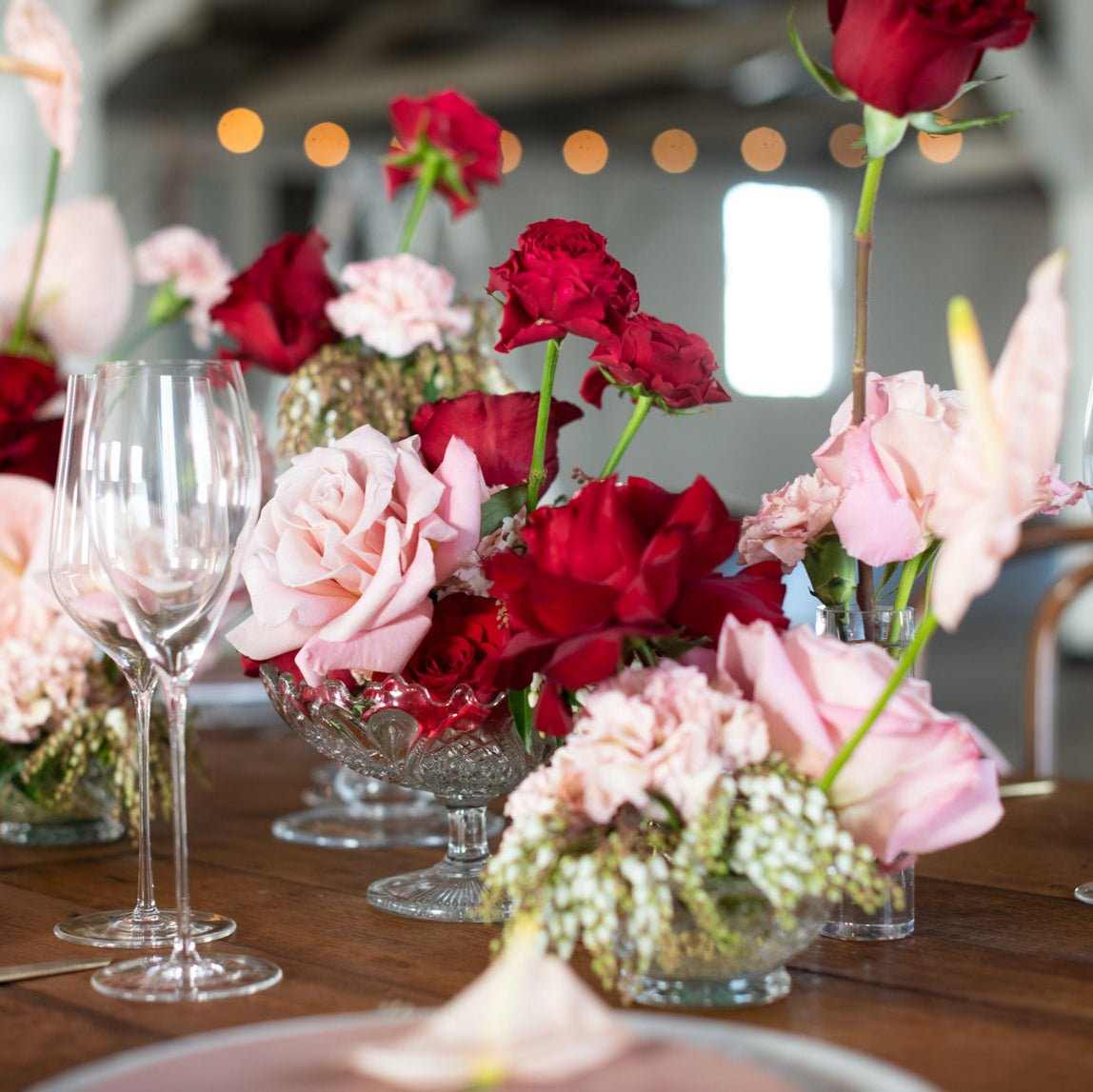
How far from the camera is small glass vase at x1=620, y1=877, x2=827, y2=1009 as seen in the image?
687 millimetres

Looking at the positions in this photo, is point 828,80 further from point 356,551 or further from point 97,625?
point 97,625

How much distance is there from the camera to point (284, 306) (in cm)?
124

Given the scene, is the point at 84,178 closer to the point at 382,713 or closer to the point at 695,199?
the point at 382,713

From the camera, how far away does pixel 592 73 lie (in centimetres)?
769

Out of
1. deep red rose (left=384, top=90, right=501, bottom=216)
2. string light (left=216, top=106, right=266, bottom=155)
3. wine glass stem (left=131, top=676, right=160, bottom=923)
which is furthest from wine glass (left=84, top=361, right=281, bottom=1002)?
string light (left=216, top=106, right=266, bottom=155)

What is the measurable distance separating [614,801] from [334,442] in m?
0.27

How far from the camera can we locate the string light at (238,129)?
26.5 feet

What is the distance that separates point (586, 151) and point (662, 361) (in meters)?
8.55

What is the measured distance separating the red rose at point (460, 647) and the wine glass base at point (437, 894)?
0.11 metres

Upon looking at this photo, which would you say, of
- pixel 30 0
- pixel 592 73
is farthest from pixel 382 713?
pixel 592 73

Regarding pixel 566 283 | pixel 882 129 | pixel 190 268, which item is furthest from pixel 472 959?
pixel 190 268

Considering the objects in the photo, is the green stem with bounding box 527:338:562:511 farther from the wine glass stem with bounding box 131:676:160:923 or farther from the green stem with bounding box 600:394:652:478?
the wine glass stem with bounding box 131:676:160:923

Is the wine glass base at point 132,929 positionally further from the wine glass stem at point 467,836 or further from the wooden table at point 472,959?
the wine glass stem at point 467,836

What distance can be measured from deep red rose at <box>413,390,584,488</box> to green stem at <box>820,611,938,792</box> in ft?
0.86
